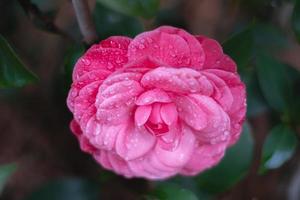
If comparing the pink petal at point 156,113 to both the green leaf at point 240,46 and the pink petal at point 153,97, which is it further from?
the green leaf at point 240,46

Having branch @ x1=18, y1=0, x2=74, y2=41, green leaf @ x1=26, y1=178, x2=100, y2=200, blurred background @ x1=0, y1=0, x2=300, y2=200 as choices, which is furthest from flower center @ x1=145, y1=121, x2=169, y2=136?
green leaf @ x1=26, y1=178, x2=100, y2=200

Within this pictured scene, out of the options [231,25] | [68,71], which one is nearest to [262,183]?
[231,25]

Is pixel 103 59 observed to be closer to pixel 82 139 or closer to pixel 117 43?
pixel 117 43

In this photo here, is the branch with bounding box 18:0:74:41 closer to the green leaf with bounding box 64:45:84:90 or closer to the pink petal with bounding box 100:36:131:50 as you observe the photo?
the green leaf with bounding box 64:45:84:90

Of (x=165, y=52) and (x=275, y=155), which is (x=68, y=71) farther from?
(x=275, y=155)

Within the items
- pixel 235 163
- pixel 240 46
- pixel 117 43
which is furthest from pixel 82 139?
pixel 235 163

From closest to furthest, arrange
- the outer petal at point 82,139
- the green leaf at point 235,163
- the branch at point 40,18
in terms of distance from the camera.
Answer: the outer petal at point 82,139
the branch at point 40,18
the green leaf at point 235,163

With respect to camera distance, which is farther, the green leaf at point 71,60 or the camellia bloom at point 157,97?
the green leaf at point 71,60

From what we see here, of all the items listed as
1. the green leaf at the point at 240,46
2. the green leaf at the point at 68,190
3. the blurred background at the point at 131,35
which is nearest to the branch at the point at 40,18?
the blurred background at the point at 131,35
